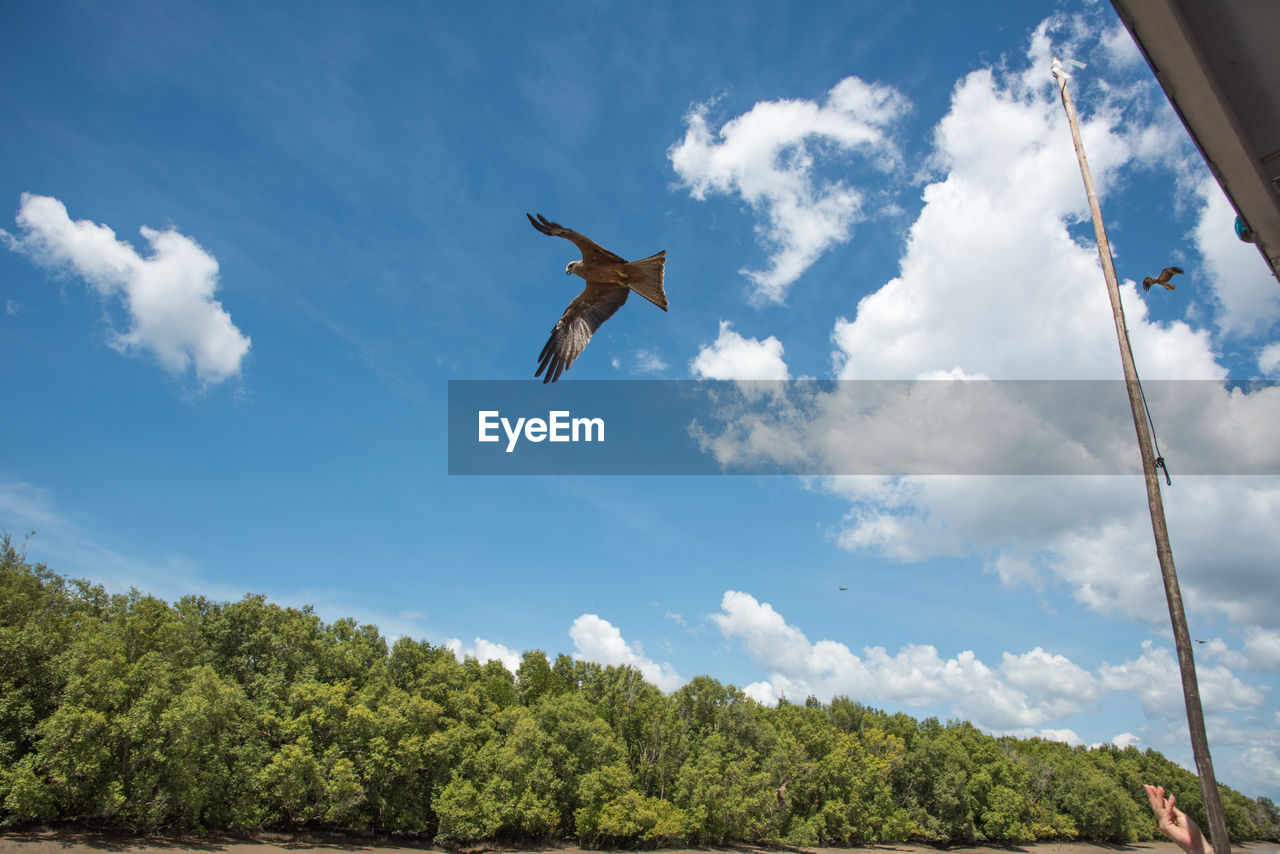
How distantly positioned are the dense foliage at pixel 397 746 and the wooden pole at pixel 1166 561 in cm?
3896

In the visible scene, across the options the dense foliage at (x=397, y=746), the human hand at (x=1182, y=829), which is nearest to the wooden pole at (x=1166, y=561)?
the human hand at (x=1182, y=829)

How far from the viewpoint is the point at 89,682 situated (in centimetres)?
3145

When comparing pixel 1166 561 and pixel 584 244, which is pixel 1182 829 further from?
pixel 584 244

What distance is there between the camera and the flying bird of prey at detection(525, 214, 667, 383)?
9515 millimetres

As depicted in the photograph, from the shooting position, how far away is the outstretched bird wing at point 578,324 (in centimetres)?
1046

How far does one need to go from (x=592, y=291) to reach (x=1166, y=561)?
7.82m

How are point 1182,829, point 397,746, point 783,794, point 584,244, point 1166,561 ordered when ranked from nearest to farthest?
point 1182,829 < point 1166,561 < point 584,244 < point 397,746 < point 783,794

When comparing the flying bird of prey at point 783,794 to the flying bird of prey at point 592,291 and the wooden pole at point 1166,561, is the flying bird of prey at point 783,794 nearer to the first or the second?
the flying bird of prey at point 592,291

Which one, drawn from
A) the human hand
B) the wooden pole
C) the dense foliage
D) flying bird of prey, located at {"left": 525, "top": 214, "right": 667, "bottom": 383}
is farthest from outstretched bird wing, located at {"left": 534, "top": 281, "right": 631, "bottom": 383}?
the dense foliage

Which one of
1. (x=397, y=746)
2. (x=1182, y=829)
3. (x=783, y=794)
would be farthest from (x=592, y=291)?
(x=783, y=794)

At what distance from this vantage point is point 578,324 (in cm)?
1095

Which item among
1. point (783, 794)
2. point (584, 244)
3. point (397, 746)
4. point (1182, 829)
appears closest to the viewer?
point (1182, 829)

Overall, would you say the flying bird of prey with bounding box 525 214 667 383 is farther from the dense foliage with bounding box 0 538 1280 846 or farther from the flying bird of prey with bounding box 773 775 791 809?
the flying bird of prey with bounding box 773 775 791 809

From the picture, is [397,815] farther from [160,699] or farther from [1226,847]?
[1226,847]
